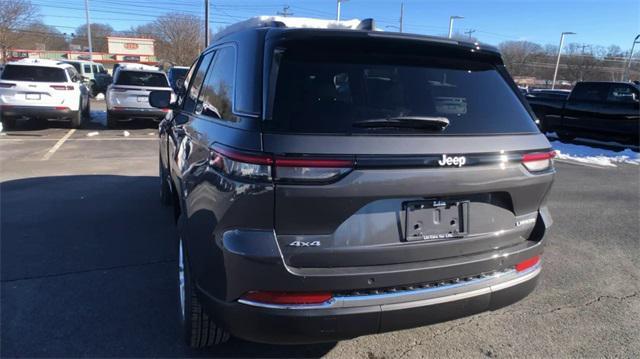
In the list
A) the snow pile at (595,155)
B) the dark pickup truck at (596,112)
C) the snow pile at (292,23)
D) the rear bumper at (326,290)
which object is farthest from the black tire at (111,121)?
the dark pickup truck at (596,112)

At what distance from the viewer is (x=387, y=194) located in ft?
6.98

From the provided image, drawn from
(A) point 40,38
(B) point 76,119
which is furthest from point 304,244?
(A) point 40,38

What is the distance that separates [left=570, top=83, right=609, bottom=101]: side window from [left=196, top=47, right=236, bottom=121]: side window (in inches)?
507

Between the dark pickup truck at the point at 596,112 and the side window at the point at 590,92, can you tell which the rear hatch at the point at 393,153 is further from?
the side window at the point at 590,92

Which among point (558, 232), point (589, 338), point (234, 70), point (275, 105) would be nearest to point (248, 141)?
point (275, 105)

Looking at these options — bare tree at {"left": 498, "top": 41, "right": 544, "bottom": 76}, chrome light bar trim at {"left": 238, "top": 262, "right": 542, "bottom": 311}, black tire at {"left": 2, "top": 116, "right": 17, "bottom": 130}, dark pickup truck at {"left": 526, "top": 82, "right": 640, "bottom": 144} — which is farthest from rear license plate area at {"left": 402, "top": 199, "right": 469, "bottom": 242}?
bare tree at {"left": 498, "top": 41, "right": 544, "bottom": 76}

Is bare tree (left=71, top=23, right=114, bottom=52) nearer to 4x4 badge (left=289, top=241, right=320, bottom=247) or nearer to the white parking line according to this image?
the white parking line

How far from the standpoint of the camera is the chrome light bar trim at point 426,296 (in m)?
2.14

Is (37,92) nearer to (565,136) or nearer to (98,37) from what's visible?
(565,136)

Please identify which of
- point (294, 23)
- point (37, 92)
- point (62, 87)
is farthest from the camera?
point (62, 87)

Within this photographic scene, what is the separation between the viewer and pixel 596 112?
501 inches

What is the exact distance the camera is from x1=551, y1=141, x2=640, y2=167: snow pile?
409 inches

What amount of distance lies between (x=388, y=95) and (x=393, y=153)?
1.34 ft

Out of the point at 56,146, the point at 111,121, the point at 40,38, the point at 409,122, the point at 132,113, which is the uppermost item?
the point at 40,38
